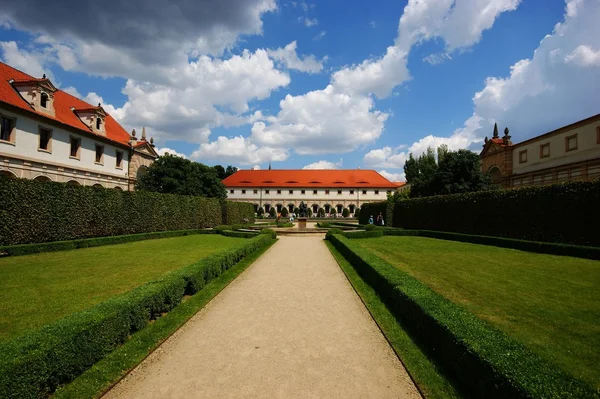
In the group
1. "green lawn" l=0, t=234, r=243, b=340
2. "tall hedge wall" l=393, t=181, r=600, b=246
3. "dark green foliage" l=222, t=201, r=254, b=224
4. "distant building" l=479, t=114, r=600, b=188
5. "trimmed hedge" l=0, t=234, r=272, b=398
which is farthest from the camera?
"dark green foliage" l=222, t=201, r=254, b=224

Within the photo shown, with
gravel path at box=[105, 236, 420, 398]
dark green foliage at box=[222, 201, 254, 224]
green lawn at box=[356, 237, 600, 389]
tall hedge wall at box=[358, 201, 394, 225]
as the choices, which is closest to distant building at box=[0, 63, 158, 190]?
dark green foliage at box=[222, 201, 254, 224]

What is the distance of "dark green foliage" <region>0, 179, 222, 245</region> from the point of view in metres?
13.9

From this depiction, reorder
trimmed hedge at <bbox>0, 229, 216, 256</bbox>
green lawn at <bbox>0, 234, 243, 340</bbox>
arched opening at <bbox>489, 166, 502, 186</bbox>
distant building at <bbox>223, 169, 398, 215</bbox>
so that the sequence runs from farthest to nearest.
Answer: distant building at <bbox>223, 169, 398, 215</bbox> < arched opening at <bbox>489, 166, 502, 186</bbox> < trimmed hedge at <bbox>0, 229, 216, 256</bbox> < green lawn at <bbox>0, 234, 243, 340</bbox>

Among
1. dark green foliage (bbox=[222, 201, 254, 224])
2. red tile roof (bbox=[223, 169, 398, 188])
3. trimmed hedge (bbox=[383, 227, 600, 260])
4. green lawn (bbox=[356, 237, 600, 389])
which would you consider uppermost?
red tile roof (bbox=[223, 169, 398, 188])

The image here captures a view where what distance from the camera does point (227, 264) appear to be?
10461 mm

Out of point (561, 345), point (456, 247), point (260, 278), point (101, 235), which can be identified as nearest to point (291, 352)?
point (561, 345)

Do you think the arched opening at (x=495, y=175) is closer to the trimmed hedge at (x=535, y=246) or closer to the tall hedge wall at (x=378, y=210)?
the tall hedge wall at (x=378, y=210)

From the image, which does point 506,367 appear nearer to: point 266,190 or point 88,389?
point 88,389

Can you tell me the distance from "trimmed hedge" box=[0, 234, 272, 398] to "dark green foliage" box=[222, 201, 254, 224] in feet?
98.6

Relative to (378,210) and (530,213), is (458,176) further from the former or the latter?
(530,213)

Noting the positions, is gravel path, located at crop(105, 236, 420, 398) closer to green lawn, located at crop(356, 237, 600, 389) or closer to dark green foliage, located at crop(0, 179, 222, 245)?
green lawn, located at crop(356, 237, 600, 389)

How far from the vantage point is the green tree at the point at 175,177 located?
36562 millimetres

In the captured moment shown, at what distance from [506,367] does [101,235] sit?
21135 millimetres

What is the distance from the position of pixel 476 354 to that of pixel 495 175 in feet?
125
